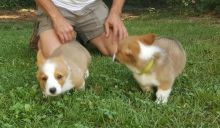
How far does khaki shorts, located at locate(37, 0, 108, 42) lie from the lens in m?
6.29

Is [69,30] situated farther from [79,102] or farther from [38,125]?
[38,125]

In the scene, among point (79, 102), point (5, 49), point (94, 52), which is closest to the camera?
point (79, 102)

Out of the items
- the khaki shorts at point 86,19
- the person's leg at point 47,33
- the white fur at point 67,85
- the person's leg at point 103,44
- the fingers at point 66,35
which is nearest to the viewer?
the white fur at point 67,85

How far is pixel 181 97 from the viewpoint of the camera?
4586 mm

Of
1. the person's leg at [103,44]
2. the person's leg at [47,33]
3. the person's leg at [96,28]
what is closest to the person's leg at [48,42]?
the person's leg at [47,33]

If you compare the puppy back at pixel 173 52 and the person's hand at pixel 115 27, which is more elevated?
the puppy back at pixel 173 52

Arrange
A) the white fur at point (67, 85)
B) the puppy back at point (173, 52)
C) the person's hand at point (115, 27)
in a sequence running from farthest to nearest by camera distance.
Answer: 1. the person's hand at point (115, 27)
2. the puppy back at point (173, 52)
3. the white fur at point (67, 85)

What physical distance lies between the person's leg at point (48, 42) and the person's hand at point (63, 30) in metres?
0.15

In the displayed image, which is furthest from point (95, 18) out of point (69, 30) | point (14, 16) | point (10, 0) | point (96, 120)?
point (10, 0)

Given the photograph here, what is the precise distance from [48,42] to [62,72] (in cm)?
151

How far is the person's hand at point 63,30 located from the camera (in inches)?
222

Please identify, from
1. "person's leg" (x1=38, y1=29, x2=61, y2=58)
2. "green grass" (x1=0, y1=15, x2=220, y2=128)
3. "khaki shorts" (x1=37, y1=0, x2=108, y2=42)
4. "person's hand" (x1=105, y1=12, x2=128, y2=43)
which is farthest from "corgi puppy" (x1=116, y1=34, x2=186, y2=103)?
"khaki shorts" (x1=37, y1=0, x2=108, y2=42)

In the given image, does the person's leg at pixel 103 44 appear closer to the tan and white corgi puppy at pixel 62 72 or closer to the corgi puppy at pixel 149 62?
the tan and white corgi puppy at pixel 62 72

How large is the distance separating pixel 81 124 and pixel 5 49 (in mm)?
4316
